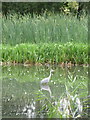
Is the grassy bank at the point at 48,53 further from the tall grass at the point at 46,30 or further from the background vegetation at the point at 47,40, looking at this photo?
the tall grass at the point at 46,30

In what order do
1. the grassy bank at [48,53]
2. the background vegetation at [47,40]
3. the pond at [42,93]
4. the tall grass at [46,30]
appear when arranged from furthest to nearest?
the tall grass at [46,30], the background vegetation at [47,40], the grassy bank at [48,53], the pond at [42,93]

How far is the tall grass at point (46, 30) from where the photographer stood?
15.3 meters

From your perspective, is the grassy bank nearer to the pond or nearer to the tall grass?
the pond

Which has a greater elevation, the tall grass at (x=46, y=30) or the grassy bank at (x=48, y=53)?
the tall grass at (x=46, y=30)

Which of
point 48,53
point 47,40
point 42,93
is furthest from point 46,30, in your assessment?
point 42,93

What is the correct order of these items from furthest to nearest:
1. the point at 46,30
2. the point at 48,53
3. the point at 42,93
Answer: the point at 46,30, the point at 48,53, the point at 42,93

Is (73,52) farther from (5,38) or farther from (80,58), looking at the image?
(5,38)

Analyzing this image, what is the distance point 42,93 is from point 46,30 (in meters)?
9.58

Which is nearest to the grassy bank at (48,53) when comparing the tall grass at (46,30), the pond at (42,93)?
the pond at (42,93)

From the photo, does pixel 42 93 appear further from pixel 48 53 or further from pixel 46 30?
pixel 46 30

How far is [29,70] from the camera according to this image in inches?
496

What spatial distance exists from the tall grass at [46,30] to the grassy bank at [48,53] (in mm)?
790

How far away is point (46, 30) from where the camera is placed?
616 inches

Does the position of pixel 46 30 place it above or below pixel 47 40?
above
